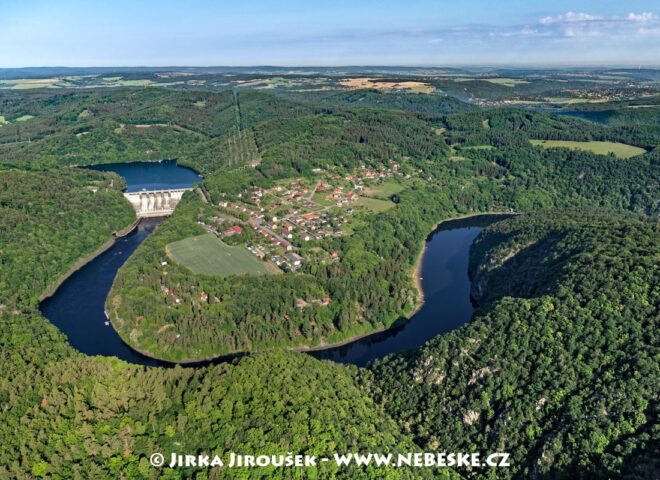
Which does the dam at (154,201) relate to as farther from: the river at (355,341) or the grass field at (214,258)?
the grass field at (214,258)

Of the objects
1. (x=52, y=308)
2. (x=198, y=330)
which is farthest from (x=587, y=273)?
(x=52, y=308)

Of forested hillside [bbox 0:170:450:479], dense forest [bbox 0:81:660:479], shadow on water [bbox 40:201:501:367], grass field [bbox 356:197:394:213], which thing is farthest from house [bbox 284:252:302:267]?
grass field [bbox 356:197:394:213]

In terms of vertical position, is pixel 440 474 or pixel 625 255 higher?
pixel 625 255

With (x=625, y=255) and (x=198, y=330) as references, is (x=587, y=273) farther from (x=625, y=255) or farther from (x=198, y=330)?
(x=198, y=330)

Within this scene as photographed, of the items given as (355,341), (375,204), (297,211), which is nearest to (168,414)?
(355,341)

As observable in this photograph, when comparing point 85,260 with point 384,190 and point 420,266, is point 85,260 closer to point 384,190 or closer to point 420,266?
point 420,266
